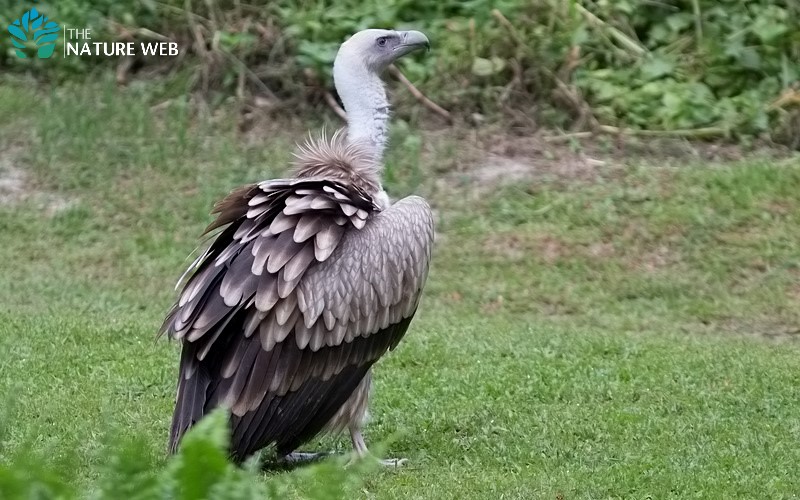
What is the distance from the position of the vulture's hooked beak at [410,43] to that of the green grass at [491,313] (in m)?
1.53

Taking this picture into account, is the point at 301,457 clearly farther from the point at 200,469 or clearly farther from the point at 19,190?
the point at 19,190

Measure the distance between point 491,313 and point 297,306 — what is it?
3.17m

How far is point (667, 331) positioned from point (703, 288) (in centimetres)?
74

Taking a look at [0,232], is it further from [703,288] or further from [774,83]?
[774,83]

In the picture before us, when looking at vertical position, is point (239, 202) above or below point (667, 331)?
above

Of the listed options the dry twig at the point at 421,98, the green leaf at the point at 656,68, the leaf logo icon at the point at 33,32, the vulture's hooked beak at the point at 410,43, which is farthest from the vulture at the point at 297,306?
the leaf logo icon at the point at 33,32

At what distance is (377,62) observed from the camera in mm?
5996

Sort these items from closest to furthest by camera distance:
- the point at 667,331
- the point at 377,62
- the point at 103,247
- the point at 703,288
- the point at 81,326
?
the point at 377,62
the point at 81,326
the point at 667,331
the point at 703,288
the point at 103,247

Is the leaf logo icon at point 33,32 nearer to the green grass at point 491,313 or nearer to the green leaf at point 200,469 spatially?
the green grass at point 491,313

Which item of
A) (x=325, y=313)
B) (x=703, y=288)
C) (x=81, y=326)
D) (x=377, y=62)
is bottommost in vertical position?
(x=703, y=288)

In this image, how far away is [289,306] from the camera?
4809 mm

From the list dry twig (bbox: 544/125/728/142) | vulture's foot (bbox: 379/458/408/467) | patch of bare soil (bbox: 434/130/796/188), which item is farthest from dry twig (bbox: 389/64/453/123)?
vulture's foot (bbox: 379/458/408/467)

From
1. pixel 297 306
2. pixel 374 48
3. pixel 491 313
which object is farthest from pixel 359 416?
pixel 491 313

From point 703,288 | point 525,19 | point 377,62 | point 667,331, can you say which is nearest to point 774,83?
point 525,19
